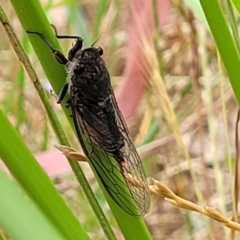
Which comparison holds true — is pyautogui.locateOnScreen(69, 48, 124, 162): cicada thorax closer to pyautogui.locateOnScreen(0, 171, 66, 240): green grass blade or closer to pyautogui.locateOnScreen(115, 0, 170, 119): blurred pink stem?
pyautogui.locateOnScreen(115, 0, 170, 119): blurred pink stem

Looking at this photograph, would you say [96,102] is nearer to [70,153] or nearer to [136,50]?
[136,50]

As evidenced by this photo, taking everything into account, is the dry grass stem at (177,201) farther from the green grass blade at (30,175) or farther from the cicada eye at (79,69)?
the cicada eye at (79,69)

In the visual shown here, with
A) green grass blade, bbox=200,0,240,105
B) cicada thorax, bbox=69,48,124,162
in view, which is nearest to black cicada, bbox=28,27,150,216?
cicada thorax, bbox=69,48,124,162

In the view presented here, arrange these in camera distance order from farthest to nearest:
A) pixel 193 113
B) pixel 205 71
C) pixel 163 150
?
1. pixel 163 150
2. pixel 193 113
3. pixel 205 71

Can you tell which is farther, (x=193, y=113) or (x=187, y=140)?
(x=187, y=140)

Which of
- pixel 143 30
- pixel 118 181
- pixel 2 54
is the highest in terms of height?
pixel 2 54

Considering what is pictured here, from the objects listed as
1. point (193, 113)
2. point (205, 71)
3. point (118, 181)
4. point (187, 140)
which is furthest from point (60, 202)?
point (187, 140)

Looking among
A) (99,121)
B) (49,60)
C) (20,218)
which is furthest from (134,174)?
(20,218)

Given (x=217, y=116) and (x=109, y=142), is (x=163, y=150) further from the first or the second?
(x=109, y=142)
